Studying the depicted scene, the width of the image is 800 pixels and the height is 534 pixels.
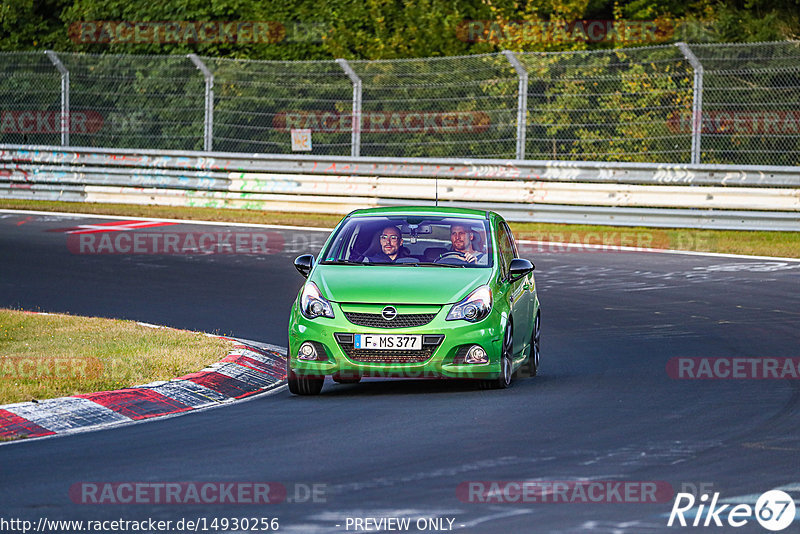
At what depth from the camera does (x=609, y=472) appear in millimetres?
7270

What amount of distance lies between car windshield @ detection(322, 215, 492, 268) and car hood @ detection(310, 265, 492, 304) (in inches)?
9.9

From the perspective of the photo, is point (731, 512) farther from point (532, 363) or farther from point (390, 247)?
point (390, 247)

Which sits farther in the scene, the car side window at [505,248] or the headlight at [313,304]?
the car side window at [505,248]

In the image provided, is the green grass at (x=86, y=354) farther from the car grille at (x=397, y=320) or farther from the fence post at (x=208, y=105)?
the fence post at (x=208, y=105)

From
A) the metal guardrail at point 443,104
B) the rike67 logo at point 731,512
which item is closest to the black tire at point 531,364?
the rike67 logo at point 731,512

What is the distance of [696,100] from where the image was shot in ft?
70.7

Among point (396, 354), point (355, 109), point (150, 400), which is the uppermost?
point (355, 109)

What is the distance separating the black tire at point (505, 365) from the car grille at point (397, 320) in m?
0.65

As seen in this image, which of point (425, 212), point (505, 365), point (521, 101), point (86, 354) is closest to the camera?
point (505, 365)

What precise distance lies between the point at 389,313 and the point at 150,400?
1.77 m

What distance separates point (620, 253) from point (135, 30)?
16.4 meters

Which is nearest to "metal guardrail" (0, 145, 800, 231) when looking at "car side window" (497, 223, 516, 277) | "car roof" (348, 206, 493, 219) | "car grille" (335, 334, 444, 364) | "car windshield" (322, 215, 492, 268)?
"car side window" (497, 223, 516, 277)

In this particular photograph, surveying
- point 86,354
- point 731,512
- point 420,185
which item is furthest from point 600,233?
point 731,512

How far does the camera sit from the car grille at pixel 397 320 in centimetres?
993
